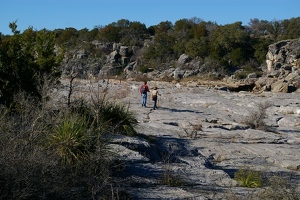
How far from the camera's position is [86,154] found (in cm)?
945

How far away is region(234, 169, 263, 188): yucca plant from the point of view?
1009 centimetres

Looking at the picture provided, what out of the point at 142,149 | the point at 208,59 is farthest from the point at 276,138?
the point at 208,59

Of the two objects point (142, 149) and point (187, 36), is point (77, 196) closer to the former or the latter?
point (142, 149)

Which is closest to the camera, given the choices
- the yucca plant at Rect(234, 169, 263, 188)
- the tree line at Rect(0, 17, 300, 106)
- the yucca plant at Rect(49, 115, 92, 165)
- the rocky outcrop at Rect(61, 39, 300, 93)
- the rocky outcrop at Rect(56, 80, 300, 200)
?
the yucca plant at Rect(49, 115, 92, 165)

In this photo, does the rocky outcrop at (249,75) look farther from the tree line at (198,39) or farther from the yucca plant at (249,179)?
the yucca plant at (249,179)

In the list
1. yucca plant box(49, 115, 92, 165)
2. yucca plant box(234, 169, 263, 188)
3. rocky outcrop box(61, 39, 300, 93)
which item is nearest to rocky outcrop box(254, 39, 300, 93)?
rocky outcrop box(61, 39, 300, 93)

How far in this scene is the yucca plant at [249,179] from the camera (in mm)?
10086

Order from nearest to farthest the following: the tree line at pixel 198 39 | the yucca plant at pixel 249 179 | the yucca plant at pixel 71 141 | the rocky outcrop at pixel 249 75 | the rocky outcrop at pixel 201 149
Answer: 1. the yucca plant at pixel 71 141
2. the rocky outcrop at pixel 201 149
3. the yucca plant at pixel 249 179
4. the rocky outcrop at pixel 249 75
5. the tree line at pixel 198 39

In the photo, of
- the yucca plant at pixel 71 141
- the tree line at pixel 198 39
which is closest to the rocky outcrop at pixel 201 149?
the yucca plant at pixel 71 141

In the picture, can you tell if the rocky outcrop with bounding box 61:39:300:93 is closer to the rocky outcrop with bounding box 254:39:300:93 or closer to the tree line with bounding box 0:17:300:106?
the rocky outcrop with bounding box 254:39:300:93

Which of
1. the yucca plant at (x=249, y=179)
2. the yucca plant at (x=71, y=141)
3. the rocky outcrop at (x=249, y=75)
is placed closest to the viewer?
the yucca plant at (x=71, y=141)

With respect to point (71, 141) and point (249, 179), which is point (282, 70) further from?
point (71, 141)

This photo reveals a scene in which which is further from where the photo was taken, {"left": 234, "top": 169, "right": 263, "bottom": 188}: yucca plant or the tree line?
the tree line

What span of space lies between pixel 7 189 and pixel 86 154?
9.34 feet
